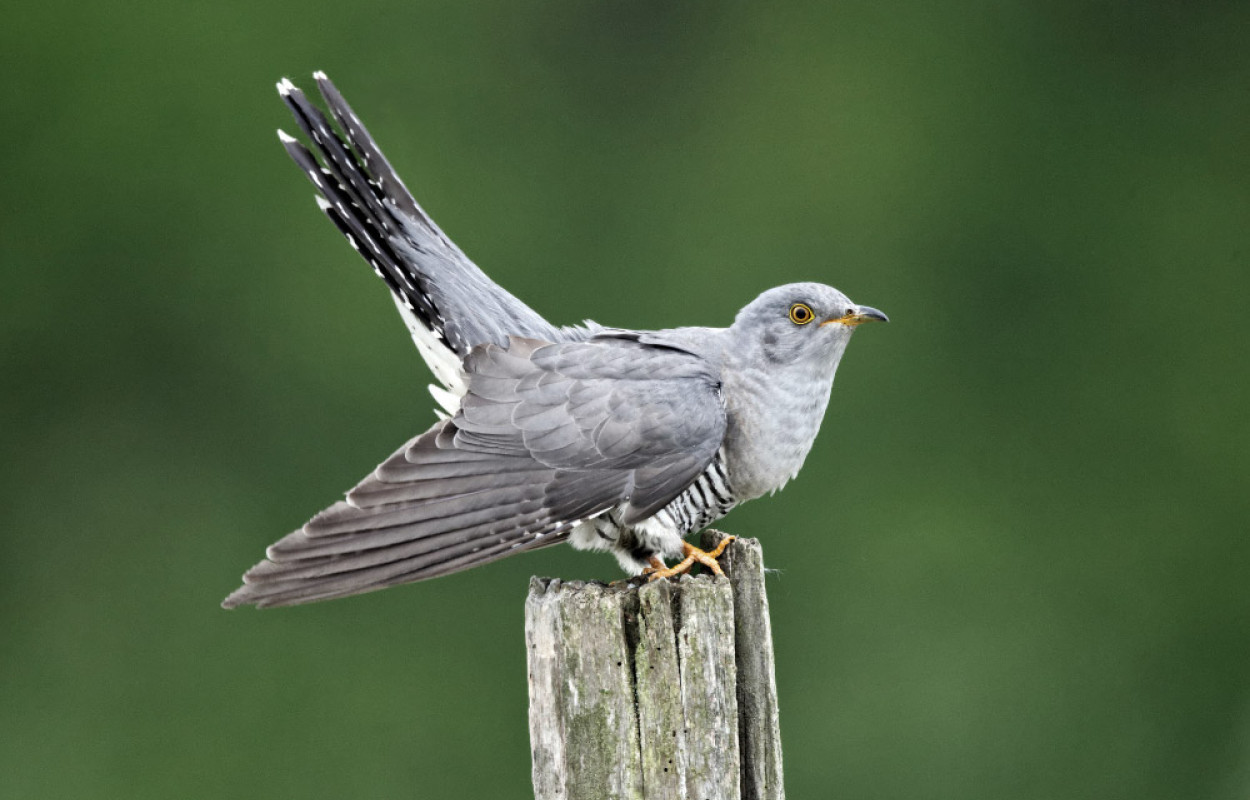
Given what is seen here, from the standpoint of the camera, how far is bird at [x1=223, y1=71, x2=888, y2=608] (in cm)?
183

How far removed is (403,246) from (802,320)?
0.84 m

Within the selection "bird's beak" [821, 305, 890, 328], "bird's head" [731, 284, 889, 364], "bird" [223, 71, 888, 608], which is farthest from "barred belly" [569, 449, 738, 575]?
"bird's beak" [821, 305, 890, 328]

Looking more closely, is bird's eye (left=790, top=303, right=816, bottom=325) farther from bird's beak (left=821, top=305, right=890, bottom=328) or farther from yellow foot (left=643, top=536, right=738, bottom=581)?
yellow foot (left=643, top=536, right=738, bottom=581)

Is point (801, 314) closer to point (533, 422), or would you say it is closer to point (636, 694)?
point (533, 422)

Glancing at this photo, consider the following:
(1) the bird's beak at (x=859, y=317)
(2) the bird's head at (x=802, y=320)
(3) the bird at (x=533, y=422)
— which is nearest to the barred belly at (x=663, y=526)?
(3) the bird at (x=533, y=422)

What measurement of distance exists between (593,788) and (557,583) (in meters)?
0.32

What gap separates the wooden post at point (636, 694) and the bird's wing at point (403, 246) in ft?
2.75

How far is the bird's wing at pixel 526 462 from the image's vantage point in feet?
5.92

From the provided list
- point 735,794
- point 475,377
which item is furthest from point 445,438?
point 735,794

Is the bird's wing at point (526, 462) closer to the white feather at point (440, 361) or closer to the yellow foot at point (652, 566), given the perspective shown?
the yellow foot at point (652, 566)

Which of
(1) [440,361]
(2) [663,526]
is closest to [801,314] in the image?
(2) [663,526]

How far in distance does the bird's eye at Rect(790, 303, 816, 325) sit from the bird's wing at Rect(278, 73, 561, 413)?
0.49 meters

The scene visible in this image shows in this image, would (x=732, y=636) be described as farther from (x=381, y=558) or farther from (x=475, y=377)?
(x=475, y=377)

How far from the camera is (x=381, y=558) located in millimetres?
1784
